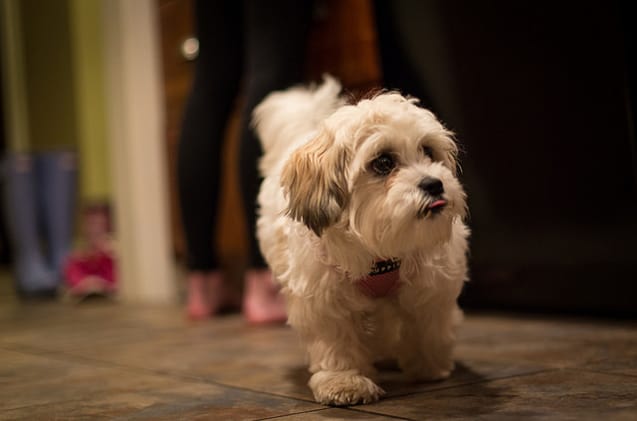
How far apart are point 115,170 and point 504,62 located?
89.4 inches

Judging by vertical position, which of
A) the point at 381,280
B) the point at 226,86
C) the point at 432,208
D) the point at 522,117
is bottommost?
the point at 381,280

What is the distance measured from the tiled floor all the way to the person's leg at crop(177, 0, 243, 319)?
15.8 inches

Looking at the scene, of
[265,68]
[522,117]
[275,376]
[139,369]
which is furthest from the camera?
[265,68]

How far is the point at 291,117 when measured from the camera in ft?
5.93

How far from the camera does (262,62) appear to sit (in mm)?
2473

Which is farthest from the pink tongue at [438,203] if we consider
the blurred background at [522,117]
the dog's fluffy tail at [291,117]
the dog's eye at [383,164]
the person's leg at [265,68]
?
the person's leg at [265,68]

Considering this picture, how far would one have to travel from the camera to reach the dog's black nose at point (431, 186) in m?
1.31

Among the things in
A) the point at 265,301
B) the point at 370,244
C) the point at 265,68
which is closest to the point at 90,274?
the point at 265,301

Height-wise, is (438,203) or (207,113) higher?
(207,113)

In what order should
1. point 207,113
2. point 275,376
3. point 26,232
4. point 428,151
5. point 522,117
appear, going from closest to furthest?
point 428,151
point 275,376
point 522,117
point 207,113
point 26,232

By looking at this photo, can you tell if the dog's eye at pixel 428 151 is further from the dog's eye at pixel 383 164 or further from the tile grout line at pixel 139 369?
the tile grout line at pixel 139 369

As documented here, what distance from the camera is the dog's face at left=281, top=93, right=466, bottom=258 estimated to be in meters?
1.33

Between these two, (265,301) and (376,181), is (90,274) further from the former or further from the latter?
(376,181)

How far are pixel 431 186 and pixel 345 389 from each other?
377 mm
